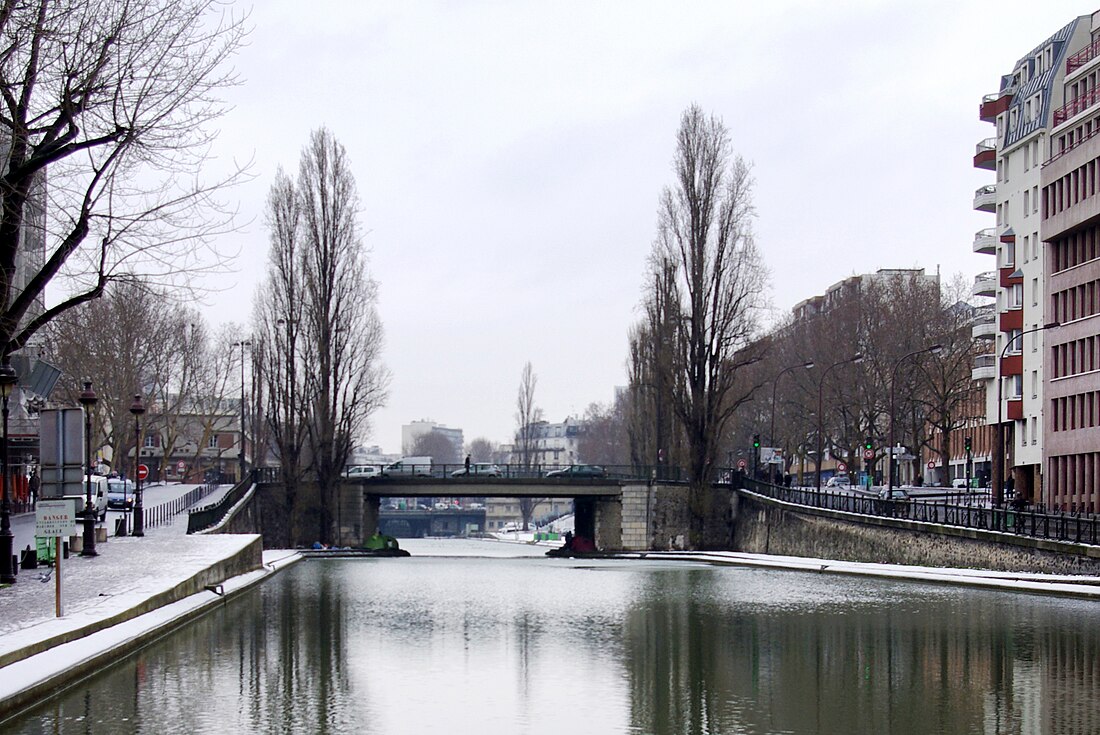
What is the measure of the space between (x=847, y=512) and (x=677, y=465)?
A: 65.3 ft

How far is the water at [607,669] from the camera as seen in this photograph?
1545 cm

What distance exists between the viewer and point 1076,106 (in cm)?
7038

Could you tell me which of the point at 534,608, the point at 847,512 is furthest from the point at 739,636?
the point at 847,512

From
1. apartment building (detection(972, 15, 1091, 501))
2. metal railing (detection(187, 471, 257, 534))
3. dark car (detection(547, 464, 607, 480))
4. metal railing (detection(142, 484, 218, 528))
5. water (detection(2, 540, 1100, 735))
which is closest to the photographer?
water (detection(2, 540, 1100, 735))

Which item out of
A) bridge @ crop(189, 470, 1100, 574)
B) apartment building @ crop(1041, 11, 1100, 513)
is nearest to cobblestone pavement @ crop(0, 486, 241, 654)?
bridge @ crop(189, 470, 1100, 574)

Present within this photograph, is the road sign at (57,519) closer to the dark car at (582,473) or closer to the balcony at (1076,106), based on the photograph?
the balcony at (1076,106)

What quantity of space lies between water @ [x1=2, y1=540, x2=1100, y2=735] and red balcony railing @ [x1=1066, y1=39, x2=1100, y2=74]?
142ft

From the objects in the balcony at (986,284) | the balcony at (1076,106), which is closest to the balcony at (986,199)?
the balcony at (986,284)

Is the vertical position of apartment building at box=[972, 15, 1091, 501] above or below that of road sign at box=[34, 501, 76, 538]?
above

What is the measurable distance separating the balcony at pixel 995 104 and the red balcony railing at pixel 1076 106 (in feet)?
34.1

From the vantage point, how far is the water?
15.4 metres

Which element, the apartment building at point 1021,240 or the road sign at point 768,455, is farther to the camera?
the road sign at point 768,455

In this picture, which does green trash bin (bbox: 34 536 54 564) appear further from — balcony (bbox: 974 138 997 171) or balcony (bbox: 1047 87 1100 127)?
balcony (bbox: 974 138 997 171)

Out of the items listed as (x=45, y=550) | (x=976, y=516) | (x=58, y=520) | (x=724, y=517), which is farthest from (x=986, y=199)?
(x=58, y=520)
